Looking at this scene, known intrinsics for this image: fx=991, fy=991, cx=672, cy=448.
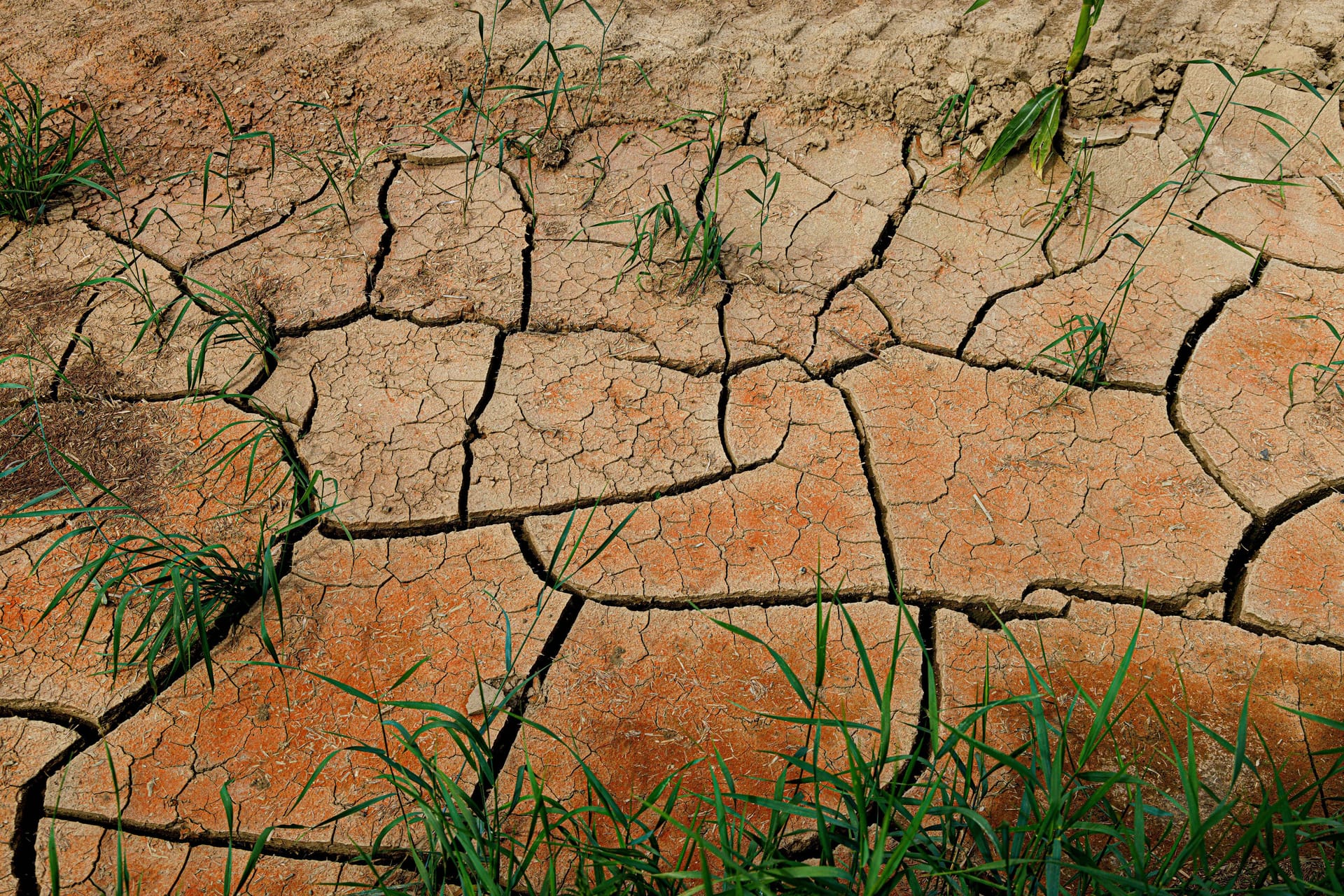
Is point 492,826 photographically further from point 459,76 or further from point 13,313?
point 459,76

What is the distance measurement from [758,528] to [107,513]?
1.36 m

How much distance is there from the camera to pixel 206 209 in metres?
2.74

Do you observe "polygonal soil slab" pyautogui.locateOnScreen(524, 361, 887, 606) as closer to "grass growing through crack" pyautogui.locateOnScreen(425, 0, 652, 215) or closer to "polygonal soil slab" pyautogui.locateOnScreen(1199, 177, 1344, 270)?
"grass growing through crack" pyautogui.locateOnScreen(425, 0, 652, 215)

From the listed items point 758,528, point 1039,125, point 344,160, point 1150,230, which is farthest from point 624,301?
point 1150,230

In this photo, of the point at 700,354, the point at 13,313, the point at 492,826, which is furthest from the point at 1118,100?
the point at 13,313

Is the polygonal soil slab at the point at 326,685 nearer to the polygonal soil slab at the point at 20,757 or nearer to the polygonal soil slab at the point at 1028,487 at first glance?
the polygonal soil slab at the point at 20,757

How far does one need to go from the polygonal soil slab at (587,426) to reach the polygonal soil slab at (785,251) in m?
0.22

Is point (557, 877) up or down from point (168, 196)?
down

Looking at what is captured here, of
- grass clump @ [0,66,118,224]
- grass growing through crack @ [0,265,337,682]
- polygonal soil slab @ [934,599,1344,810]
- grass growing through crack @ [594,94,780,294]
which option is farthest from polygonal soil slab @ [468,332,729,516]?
grass clump @ [0,66,118,224]

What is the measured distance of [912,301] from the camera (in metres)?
2.49

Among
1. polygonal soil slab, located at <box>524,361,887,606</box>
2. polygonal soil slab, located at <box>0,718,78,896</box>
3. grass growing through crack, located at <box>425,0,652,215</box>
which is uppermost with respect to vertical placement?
grass growing through crack, located at <box>425,0,652,215</box>

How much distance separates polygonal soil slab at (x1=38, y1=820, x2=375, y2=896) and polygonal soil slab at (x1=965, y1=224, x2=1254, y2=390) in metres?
1.75

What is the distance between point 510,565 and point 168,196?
5.41 feet

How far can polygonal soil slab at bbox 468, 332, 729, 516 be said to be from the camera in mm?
2117
